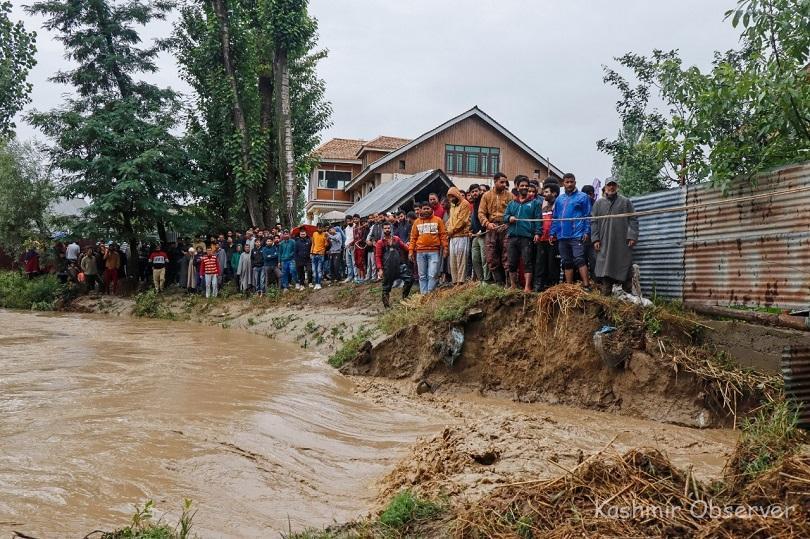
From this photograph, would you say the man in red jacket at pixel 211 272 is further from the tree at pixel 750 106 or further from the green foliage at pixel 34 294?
the tree at pixel 750 106

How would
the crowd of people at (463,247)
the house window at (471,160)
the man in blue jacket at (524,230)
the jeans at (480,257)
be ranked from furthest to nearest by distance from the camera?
1. the house window at (471,160)
2. the jeans at (480,257)
3. the man in blue jacket at (524,230)
4. the crowd of people at (463,247)

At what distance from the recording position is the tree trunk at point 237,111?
72.3 ft

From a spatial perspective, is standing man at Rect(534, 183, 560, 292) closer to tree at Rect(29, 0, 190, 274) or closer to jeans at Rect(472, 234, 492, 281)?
jeans at Rect(472, 234, 492, 281)

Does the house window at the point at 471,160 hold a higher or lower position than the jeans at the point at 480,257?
higher

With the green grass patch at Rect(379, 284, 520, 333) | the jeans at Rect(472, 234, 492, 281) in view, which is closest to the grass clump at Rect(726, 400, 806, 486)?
the green grass patch at Rect(379, 284, 520, 333)

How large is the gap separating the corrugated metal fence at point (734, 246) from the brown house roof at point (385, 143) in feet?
99.8

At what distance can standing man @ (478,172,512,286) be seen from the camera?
32.2 ft

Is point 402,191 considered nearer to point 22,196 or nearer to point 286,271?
point 286,271

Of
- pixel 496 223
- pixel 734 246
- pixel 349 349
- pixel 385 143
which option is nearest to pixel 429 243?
pixel 496 223

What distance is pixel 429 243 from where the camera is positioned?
11.2 meters

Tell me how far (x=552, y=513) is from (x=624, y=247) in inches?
212

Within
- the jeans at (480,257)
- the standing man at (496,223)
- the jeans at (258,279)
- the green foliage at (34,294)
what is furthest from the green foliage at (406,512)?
the green foliage at (34,294)

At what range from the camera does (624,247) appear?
8.37 meters

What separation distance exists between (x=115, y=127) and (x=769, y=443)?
2131 centimetres
